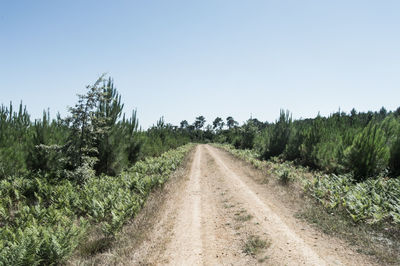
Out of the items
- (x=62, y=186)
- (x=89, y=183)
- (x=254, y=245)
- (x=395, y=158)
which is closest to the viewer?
(x=254, y=245)

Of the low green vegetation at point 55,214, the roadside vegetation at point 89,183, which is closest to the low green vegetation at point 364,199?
the roadside vegetation at point 89,183

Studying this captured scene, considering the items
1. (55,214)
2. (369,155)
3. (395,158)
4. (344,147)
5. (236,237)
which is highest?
(344,147)

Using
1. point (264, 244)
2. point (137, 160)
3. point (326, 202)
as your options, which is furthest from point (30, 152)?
point (326, 202)

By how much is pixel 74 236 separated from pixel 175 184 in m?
5.72

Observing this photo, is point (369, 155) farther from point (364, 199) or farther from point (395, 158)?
point (364, 199)

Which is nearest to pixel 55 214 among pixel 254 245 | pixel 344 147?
pixel 254 245

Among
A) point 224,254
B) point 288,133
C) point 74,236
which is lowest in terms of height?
point 224,254

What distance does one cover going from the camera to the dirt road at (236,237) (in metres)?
4.03

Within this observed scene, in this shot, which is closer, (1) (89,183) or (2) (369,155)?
(1) (89,183)

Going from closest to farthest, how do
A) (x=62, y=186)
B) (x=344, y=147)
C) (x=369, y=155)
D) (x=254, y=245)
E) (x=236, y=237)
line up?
(x=254, y=245) < (x=236, y=237) < (x=62, y=186) < (x=369, y=155) < (x=344, y=147)

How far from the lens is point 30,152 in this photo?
8.45m

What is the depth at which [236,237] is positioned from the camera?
16.4ft

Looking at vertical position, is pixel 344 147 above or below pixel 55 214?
above

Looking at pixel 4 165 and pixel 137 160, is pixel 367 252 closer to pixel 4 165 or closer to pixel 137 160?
pixel 4 165
